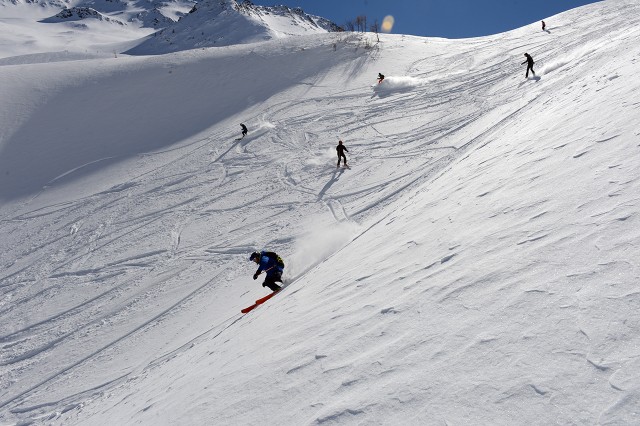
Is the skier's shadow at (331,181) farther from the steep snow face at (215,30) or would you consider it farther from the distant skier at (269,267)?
the steep snow face at (215,30)

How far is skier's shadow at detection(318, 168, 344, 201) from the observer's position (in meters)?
14.0

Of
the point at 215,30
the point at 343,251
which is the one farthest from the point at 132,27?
the point at 343,251

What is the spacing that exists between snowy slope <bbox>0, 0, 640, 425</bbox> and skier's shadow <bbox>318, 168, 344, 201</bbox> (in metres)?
0.10

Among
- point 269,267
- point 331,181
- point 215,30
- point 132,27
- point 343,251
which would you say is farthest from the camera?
point 132,27

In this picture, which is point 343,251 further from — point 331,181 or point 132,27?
point 132,27

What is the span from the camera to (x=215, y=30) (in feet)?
330

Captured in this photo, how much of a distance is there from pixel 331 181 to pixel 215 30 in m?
101

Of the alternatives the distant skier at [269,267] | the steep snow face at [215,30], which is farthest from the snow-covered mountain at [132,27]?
the distant skier at [269,267]

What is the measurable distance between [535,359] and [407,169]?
11.8 meters

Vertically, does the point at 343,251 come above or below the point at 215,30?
below

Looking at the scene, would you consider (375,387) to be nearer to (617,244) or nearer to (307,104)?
(617,244)

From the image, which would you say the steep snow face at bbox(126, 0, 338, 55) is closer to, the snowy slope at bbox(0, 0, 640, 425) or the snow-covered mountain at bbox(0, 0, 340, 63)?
the snow-covered mountain at bbox(0, 0, 340, 63)

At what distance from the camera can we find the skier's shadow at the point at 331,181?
14047mm

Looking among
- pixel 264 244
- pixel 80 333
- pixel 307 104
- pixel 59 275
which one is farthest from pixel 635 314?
pixel 307 104
